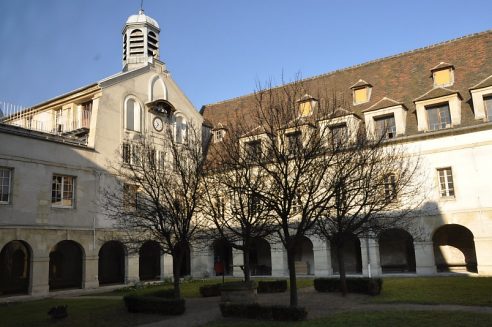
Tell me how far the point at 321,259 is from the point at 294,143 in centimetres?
1666

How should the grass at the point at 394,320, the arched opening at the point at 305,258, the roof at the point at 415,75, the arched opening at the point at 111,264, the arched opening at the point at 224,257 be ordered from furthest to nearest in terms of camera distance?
the arched opening at the point at 224,257 < the arched opening at the point at 111,264 < the arched opening at the point at 305,258 < the roof at the point at 415,75 < the grass at the point at 394,320

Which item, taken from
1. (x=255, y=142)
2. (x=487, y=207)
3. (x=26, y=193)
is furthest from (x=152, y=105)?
(x=487, y=207)

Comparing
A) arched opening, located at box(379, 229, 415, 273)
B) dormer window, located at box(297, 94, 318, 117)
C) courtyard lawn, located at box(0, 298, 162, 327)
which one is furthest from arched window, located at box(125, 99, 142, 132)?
arched opening, located at box(379, 229, 415, 273)

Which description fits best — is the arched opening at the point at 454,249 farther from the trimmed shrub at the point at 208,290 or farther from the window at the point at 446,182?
the trimmed shrub at the point at 208,290

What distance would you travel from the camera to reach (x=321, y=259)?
29750 millimetres

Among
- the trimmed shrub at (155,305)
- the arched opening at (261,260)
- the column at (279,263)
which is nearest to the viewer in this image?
the trimmed shrub at (155,305)

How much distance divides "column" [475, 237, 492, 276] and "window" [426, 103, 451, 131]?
687cm

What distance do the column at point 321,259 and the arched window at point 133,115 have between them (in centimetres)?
1455

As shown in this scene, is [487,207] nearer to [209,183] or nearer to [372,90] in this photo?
[372,90]

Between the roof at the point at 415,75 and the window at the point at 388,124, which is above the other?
the roof at the point at 415,75

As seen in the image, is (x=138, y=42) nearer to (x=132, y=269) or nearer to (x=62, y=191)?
(x=62, y=191)

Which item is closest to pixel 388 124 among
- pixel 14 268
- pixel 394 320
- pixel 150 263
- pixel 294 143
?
pixel 294 143

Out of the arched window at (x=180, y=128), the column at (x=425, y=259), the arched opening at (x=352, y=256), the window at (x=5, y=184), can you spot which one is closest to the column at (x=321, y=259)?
the arched opening at (x=352, y=256)

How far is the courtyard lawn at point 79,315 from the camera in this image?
14399mm
